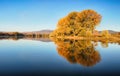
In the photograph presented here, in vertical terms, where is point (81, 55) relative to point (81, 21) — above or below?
below

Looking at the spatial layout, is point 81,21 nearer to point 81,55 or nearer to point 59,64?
point 81,55

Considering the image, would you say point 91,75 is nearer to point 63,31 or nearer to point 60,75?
point 60,75

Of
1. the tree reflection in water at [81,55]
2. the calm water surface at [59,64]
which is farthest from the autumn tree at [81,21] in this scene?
the calm water surface at [59,64]

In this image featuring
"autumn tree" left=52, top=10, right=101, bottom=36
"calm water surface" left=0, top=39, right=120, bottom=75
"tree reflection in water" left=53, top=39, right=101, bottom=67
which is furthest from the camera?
"autumn tree" left=52, top=10, right=101, bottom=36

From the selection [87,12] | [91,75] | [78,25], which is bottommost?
[91,75]

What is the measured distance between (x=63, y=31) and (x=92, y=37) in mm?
11169

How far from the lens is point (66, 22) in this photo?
6756 cm

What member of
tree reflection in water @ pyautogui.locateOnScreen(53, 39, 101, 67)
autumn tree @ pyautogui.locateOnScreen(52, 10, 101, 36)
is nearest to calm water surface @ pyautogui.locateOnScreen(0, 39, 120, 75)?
tree reflection in water @ pyautogui.locateOnScreen(53, 39, 101, 67)

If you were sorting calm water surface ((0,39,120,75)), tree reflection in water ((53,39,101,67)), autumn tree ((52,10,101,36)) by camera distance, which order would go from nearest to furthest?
calm water surface ((0,39,120,75)) → tree reflection in water ((53,39,101,67)) → autumn tree ((52,10,101,36))

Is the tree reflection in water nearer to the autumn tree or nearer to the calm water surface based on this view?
the calm water surface

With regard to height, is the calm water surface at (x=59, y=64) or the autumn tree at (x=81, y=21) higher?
the autumn tree at (x=81, y=21)

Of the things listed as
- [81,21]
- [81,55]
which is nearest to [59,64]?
[81,55]

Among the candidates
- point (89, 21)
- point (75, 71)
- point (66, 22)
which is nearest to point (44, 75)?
point (75, 71)

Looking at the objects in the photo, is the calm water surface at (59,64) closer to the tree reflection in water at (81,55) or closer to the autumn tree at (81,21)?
the tree reflection in water at (81,55)
